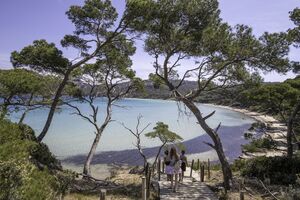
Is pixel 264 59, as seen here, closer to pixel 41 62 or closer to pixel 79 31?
pixel 79 31

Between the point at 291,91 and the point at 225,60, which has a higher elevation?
the point at 225,60

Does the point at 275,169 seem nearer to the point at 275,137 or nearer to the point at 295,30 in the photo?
the point at 295,30

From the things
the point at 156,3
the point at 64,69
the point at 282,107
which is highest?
the point at 156,3

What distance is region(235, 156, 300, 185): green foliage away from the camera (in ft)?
52.2

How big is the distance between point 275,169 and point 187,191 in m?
6.18

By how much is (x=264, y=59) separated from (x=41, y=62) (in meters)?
10.6

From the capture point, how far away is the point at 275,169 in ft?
56.4

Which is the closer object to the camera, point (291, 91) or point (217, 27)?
point (217, 27)

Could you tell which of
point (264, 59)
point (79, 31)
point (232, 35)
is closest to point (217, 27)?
point (232, 35)

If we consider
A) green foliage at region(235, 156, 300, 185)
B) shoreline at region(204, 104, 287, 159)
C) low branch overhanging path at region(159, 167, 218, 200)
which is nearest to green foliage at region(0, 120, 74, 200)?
low branch overhanging path at region(159, 167, 218, 200)

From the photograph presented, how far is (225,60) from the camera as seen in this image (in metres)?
15.6

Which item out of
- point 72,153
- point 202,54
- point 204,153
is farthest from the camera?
point 204,153

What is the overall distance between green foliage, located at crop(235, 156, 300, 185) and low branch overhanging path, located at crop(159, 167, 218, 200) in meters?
3.99

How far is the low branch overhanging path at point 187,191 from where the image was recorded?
12750 mm
